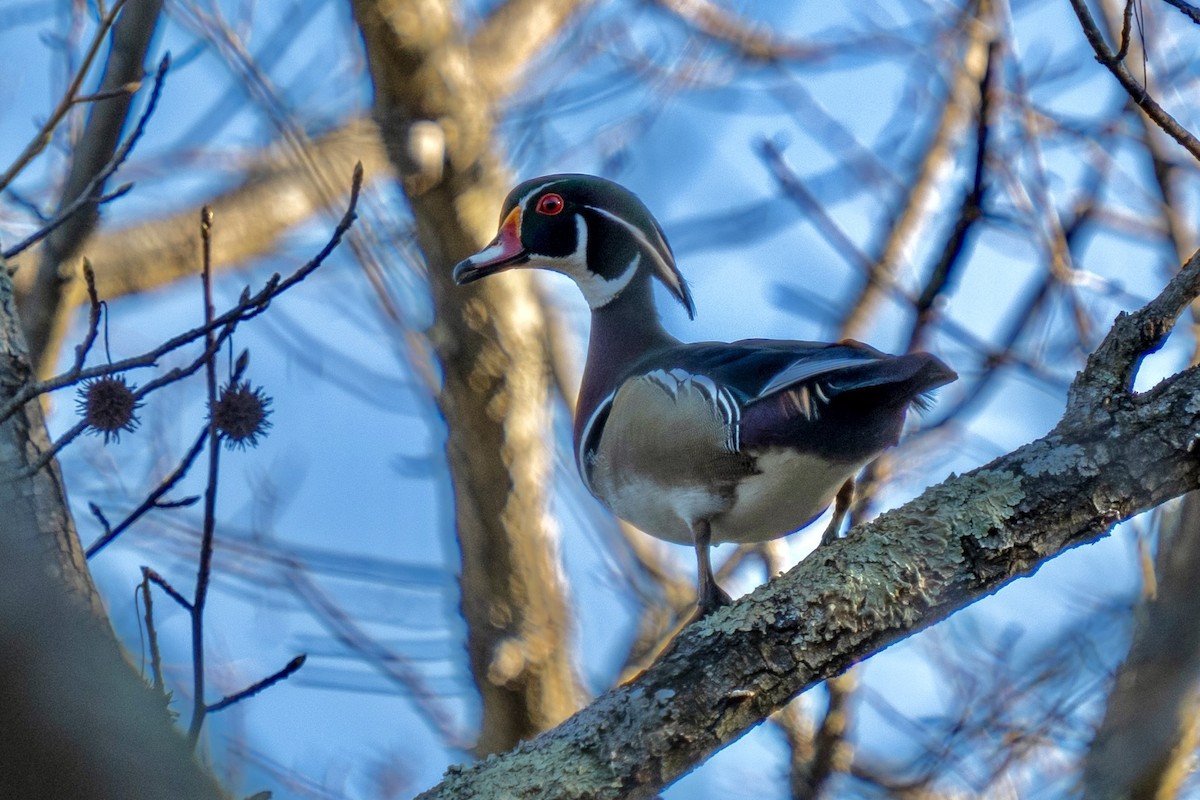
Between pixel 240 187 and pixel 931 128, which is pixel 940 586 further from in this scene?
pixel 240 187

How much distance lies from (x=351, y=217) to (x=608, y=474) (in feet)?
2.84

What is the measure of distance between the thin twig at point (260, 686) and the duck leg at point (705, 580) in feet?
2.23

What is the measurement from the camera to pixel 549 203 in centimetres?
258

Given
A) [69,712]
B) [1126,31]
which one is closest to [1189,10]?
[1126,31]

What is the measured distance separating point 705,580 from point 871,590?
1.77 feet

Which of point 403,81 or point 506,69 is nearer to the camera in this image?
point 403,81

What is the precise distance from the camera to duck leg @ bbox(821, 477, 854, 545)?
6.83 feet

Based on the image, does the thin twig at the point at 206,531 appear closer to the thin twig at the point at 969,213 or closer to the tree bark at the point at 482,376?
the thin twig at the point at 969,213

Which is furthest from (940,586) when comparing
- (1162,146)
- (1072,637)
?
(1162,146)

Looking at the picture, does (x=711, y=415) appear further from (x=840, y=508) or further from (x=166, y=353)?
(x=166, y=353)

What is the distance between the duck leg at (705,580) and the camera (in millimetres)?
2002

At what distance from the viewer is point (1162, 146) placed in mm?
3602

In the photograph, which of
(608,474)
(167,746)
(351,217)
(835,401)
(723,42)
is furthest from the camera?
(723,42)

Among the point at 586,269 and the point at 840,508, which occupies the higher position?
the point at 586,269
